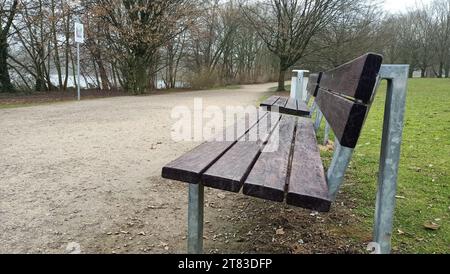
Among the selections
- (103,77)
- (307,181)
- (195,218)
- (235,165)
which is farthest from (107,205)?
(103,77)

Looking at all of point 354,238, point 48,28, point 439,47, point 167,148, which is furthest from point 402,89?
point 439,47

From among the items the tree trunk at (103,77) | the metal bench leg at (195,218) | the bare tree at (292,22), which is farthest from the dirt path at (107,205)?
the bare tree at (292,22)

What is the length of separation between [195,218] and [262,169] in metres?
0.43

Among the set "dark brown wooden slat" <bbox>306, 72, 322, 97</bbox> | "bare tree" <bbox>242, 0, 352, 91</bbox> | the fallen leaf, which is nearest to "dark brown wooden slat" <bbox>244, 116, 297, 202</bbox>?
the fallen leaf

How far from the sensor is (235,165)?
1945 millimetres

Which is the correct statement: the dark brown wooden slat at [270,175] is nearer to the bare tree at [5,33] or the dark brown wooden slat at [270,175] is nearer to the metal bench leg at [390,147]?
the metal bench leg at [390,147]

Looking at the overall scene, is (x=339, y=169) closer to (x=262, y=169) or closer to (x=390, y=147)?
(x=390, y=147)

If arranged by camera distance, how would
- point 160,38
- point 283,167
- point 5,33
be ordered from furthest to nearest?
point 5,33, point 160,38, point 283,167

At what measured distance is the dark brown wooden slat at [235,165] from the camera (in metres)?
1.71

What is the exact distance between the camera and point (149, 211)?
9.54ft

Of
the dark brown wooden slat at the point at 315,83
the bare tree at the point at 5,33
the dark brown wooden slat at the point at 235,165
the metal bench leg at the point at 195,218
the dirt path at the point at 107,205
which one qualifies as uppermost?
the bare tree at the point at 5,33

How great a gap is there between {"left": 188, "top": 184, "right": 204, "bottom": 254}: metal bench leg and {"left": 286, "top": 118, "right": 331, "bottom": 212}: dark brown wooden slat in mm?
457

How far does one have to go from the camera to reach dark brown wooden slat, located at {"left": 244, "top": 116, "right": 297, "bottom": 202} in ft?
5.34

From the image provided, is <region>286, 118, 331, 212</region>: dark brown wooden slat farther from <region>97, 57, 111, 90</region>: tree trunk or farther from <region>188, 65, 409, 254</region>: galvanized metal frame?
<region>97, 57, 111, 90</region>: tree trunk
